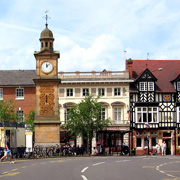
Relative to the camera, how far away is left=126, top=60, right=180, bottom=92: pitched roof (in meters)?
64.8

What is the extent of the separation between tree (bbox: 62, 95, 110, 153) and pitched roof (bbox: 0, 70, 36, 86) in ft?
47.2

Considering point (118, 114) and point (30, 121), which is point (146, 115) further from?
point (30, 121)

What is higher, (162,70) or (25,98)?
(162,70)

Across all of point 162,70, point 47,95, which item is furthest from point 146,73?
point 47,95

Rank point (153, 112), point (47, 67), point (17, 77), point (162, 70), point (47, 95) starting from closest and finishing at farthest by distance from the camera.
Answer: point (47, 95), point (47, 67), point (153, 112), point (17, 77), point (162, 70)

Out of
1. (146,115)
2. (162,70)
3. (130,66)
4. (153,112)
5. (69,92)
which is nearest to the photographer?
(146,115)

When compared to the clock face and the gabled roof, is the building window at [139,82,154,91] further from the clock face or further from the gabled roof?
the clock face

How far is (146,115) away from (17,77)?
18.8 metres

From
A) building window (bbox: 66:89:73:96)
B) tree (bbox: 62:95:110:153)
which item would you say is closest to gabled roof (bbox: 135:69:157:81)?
building window (bbox: 66:89:73:96)

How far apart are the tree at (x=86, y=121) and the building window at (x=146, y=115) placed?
11509 millimetres

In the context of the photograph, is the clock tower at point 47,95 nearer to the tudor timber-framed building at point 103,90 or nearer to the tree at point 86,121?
the tree at point 86,121

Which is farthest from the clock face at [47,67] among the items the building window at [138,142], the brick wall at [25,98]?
the building window at [138,142]

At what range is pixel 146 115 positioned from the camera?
63094mm

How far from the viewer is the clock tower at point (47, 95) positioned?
41.6 m
